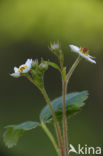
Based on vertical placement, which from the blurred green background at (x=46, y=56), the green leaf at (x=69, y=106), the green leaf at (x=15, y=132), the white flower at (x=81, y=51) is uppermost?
the blurred green background at (x=46, y=56)

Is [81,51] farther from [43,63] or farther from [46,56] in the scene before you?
[46,56]

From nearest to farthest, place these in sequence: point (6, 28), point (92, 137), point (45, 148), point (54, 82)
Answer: point (45, 148) → point (92, 137) → point (54, 82) → point (6, 28)

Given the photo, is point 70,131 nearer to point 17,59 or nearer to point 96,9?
point 17,59

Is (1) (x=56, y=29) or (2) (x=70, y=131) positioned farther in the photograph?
(1) (x=56, y=29)

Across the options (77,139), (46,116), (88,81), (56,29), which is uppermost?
(56,29)

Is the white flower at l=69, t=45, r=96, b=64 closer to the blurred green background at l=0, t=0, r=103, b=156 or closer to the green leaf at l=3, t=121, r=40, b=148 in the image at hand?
the green leaf at l=3, t=121, r=40, b=148

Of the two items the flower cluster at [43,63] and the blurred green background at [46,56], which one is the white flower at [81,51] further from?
the blurred green background at [46,56]

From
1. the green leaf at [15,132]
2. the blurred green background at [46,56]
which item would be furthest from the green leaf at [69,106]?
the blurred green background at [46,56]

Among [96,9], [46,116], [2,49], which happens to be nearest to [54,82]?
[2,49]
